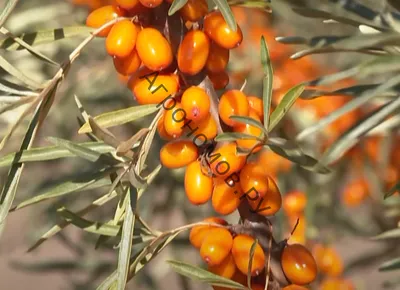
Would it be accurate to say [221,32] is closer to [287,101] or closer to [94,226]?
[287,101]

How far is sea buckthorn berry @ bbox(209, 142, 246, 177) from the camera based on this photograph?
23.7 inches

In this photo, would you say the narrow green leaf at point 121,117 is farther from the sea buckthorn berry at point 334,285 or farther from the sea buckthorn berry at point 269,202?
the sea buckthorn berry at point 334,285

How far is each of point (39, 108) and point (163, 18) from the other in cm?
13

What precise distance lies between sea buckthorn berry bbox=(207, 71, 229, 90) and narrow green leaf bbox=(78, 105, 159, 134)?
2.6 inches

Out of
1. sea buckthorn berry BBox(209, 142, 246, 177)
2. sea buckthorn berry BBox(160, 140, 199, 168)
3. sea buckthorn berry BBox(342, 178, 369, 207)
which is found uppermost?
sea buckthorn berry BBox(209, 142, 246, 177)

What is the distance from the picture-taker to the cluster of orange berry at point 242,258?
62cm

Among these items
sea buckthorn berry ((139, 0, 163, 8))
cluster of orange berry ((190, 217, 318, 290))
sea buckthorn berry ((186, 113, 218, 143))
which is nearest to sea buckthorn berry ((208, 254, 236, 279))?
cluster of orange berry ((190, 217, 318, 290))

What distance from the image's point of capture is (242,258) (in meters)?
0.63

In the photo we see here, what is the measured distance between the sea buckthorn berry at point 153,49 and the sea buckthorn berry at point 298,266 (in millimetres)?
192

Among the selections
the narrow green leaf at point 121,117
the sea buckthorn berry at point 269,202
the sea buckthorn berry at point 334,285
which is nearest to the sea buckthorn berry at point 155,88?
the narrow green leaf at point 121,117

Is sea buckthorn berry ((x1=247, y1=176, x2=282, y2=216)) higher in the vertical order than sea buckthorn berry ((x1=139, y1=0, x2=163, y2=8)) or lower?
lower

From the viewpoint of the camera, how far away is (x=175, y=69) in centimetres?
66

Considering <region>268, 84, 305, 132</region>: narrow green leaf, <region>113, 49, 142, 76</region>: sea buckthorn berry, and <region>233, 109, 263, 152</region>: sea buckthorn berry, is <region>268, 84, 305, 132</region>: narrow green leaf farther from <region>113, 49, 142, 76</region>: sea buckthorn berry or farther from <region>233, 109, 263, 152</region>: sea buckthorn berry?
<region>113, 49, 142, 76</region>: sea buckthorn berry

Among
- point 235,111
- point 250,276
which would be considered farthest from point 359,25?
point 250,276
